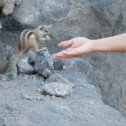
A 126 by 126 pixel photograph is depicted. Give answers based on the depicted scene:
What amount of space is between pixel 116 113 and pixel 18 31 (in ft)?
3.66

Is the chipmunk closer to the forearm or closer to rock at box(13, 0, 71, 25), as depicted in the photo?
rock at box(13, 0, 71, 25)

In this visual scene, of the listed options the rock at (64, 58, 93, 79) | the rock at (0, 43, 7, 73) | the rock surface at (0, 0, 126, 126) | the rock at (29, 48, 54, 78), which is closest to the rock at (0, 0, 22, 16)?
the rock surface at (0, 0, 126, 126)

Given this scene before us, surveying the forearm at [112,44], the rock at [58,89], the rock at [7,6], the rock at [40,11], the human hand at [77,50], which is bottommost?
the rock at [58,89]

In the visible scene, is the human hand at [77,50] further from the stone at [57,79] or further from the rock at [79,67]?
the rock at [79,67]

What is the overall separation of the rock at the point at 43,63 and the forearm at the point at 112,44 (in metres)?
1.43

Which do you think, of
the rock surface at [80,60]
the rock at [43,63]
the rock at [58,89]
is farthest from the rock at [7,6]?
the rock at [58,89]

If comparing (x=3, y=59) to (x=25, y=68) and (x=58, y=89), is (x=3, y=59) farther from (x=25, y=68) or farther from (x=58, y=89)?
(x=58, y=89)

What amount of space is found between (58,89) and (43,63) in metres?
0.41

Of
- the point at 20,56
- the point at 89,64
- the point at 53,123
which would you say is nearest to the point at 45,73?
the point at 20,56

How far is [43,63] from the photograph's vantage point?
3.03m

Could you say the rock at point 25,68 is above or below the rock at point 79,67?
above

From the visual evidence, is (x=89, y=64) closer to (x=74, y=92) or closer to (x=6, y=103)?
(x=74, y=92)

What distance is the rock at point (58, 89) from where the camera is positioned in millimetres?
2641

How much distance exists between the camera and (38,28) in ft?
10.5
